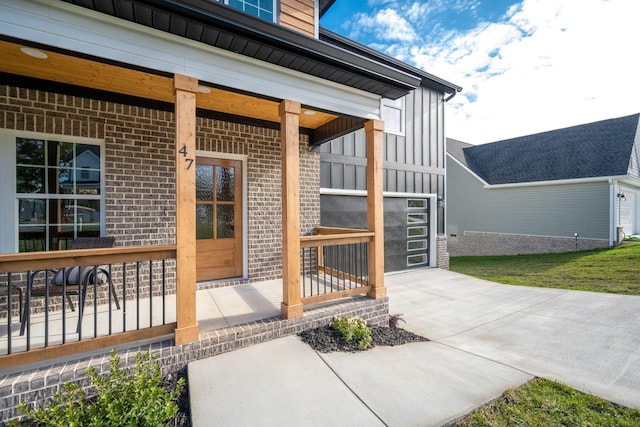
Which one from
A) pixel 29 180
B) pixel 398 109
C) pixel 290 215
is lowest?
pixel 290 215

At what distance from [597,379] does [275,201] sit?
4.74m

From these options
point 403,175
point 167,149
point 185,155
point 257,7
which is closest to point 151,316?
point 185,155

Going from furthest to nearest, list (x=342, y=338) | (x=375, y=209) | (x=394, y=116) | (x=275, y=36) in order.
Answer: (x=394, y=116)
(x=375, y=209)
(x=342, y=338)
(x=275, y=36)

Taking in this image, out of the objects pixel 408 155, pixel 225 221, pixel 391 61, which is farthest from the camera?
pixel 408 155

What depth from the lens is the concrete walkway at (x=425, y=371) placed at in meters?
2.10

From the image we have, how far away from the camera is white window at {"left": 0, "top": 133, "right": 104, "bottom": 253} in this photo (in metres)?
3.32

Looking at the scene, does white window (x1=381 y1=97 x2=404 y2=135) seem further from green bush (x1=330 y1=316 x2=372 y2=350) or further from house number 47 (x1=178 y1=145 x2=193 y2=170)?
house number 47 (x1=178 y1=145 x2=193 y2=170)

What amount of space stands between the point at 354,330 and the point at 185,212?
2.34m

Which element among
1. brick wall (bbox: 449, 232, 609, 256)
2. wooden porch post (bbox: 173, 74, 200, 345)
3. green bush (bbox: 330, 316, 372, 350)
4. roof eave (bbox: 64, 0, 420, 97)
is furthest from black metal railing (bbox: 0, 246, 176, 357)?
brick wall (bbox: 449, 232, 609, 256)

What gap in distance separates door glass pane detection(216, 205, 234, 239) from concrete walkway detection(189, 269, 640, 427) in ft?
7.62

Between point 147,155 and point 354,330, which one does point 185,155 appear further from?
point 354,330

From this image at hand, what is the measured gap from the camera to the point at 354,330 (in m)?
3.31

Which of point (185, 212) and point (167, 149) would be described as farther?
point (167, 149)

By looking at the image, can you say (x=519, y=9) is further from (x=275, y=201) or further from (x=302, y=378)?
(x=302, y=378)
